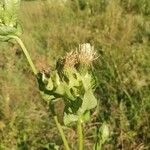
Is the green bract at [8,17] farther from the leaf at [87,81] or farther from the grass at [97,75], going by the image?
the grass at [97,75]

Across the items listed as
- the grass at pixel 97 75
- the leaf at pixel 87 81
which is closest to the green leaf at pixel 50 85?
the leaf at pixel 87 81

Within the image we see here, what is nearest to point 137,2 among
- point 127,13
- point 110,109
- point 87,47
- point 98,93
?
point 127,13

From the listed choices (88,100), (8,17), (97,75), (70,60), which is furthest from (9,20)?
(97,75)

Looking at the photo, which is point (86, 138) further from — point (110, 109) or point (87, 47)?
point (87, 47)

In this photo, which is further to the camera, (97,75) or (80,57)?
(97,75)

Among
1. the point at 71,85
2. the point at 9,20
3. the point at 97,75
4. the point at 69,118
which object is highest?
the point at 9,20

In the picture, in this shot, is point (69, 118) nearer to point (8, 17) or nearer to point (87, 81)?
point (87, 81)
